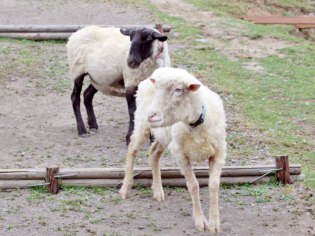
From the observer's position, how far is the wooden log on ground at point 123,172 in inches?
350

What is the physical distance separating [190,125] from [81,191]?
1.79 meters

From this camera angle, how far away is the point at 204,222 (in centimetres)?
782

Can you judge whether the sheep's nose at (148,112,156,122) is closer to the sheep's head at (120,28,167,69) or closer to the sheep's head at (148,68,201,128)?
the sheep's head at (148,68,201,128)

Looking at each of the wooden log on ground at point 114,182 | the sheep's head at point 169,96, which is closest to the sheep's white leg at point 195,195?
the sheep's head at point 169,96

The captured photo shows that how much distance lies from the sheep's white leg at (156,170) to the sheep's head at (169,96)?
1251 mm

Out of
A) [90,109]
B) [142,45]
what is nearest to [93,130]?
[90,109]

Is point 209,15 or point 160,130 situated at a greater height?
point 160,130

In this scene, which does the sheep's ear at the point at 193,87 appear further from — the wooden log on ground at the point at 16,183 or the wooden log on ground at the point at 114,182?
the wooden log on ground at the point at 16,183

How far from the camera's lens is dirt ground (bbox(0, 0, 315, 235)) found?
7.91 metres

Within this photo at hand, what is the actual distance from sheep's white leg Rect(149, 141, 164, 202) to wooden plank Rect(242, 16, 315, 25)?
45.0 ft

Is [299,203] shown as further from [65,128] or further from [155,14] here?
[155,14]

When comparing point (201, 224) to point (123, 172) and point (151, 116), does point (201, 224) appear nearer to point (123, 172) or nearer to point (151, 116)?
point (151, 116)

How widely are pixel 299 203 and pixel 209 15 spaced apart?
13684 mm

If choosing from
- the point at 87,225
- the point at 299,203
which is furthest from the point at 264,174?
the point at 87,225
